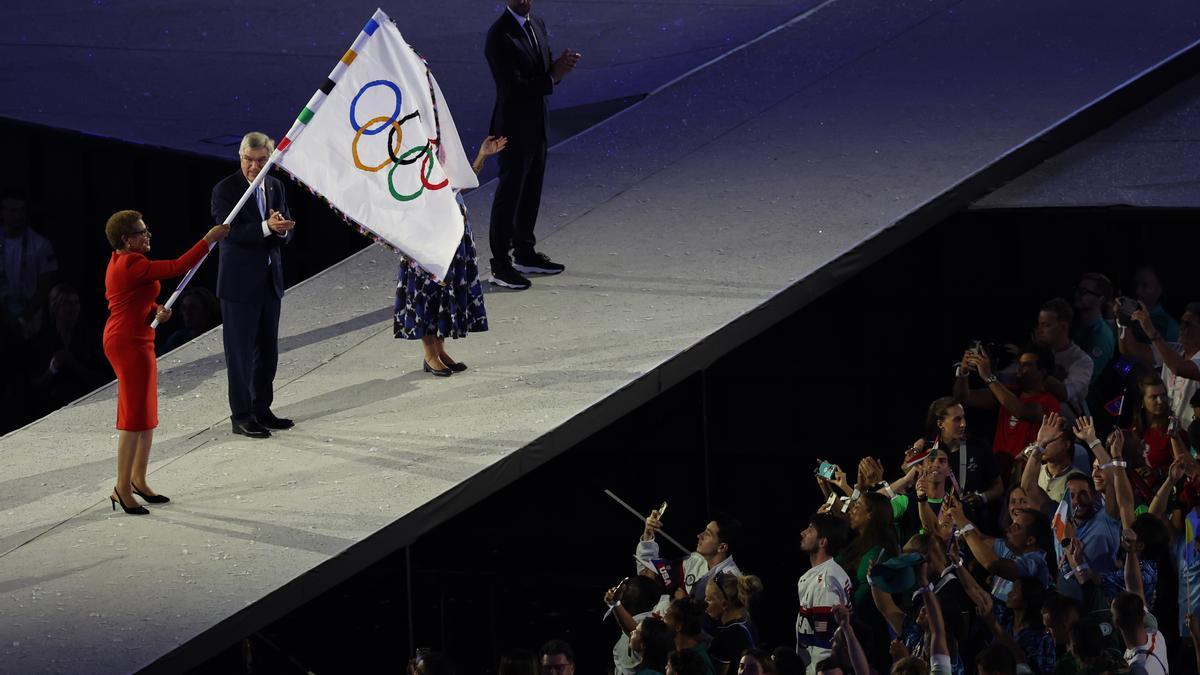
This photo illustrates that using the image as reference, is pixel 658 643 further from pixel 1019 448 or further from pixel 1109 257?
pixel 1109 257

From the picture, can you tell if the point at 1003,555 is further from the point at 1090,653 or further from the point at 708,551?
the point at 708,551

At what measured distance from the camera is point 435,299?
9.07 meters

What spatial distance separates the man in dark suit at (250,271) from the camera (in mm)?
8406

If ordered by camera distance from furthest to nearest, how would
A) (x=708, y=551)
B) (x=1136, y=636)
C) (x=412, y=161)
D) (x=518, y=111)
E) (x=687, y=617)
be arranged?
(x=518, y=111) < (x=708, y=551) < (x=412, y=161) < (x=687, y=617) < (x=1136, y=636)

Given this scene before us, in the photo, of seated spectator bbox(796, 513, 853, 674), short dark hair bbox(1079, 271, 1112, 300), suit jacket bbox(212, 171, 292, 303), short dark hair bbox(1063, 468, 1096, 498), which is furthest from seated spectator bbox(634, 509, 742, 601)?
short dark hair bbox(1079, 271, 1112, 300)

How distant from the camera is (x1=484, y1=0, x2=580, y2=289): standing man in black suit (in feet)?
31.7

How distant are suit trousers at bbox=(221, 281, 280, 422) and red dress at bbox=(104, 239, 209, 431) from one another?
69 centimetres

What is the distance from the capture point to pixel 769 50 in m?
13.2

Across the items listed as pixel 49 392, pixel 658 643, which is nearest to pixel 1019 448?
pixel 658 643

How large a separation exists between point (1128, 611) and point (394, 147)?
141 inches

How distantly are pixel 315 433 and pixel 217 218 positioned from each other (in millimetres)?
1043

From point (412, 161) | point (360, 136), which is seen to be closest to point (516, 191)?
point (412, 161)

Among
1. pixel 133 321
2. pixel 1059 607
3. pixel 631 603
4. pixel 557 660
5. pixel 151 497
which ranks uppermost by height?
pixel 133 321

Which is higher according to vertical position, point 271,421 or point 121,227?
point 121,227
